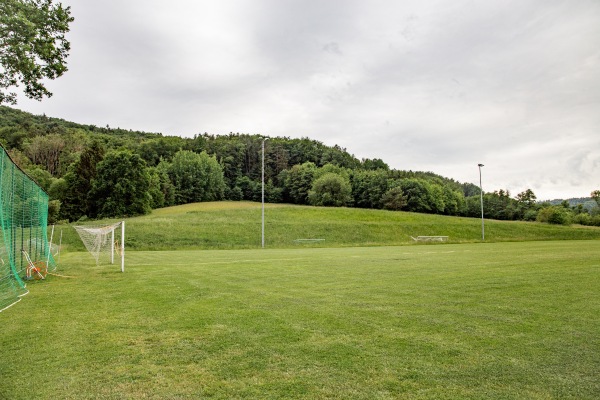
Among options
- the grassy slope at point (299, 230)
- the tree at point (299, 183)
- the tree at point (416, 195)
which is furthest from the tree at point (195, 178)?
the tree at point (416, 195)

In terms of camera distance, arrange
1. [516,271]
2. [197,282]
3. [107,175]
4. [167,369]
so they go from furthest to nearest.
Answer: [107,175] → [516,271] → [197,282] → [167,369]

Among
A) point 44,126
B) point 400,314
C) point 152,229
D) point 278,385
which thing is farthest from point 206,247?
point 44,126

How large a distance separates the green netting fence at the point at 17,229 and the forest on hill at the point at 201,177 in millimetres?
40075

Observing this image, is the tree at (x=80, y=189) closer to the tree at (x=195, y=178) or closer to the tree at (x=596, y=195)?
the tree at (x=195, y=178)

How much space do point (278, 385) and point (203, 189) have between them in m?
90.9

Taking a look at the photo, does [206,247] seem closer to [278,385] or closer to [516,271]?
[516,271]

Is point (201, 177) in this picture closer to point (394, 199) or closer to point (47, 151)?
point (47, 151)

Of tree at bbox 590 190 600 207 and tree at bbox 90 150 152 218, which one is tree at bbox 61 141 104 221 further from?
tree at bbox 590 190 600 207

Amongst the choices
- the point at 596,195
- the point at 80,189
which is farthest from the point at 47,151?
the point at 596,195

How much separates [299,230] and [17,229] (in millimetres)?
37806

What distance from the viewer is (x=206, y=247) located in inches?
1582

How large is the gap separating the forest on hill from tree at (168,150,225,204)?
0.23 m

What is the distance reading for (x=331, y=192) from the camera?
308 ft

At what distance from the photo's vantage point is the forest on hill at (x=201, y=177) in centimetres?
6344
